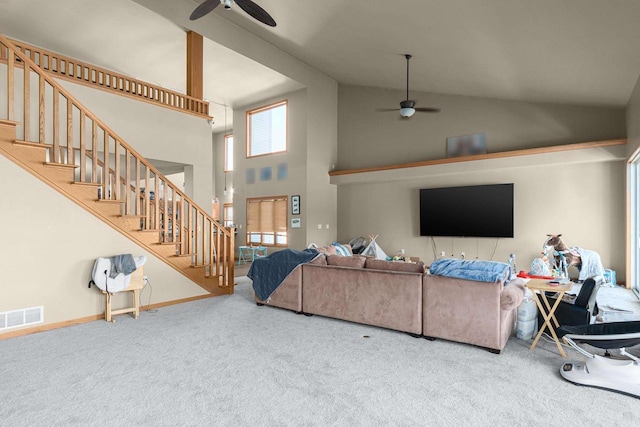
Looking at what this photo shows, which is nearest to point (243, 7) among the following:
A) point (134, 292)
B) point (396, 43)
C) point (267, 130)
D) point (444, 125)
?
point (396, 43)

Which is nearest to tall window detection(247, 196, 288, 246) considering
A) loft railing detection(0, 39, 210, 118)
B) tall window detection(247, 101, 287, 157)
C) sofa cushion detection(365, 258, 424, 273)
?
tall window detection(247, 101, 287, 157)

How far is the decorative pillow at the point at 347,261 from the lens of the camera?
173 inches

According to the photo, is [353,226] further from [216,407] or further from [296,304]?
[216,407]

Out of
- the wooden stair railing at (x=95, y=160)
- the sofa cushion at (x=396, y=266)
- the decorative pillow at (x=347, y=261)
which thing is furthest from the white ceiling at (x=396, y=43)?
the decorative pillow at (x=347, y=261)

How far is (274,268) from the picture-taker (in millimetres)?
5098

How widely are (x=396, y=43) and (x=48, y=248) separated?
613cm

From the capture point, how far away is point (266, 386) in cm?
271

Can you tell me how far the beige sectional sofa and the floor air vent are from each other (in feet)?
9.06

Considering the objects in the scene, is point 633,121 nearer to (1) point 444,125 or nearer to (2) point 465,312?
(1) point 444,125

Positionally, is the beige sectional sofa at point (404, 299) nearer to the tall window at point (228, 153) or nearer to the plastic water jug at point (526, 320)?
the plastic water jug at point (526, 320)

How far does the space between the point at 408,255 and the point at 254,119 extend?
20.2ft

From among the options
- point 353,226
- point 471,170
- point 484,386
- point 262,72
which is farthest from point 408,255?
point 484,386

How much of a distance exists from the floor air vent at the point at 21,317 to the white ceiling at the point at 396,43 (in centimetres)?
533

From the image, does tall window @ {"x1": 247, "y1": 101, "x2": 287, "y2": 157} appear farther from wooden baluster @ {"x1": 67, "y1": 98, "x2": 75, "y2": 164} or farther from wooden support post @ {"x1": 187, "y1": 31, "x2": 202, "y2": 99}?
wooden baluster @ {"x1": 67, "y1": 98, "x2": 75, "y2": 164}
